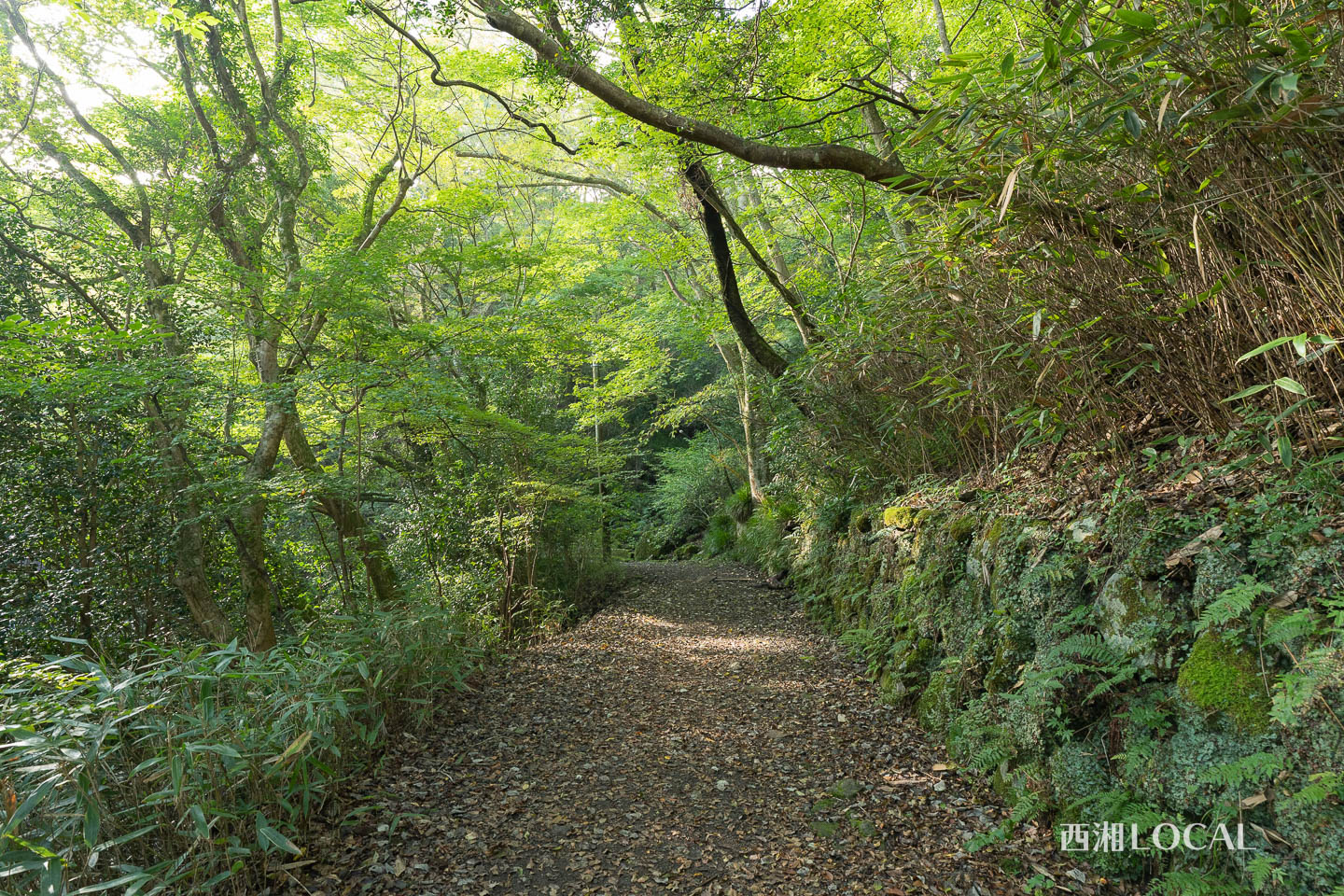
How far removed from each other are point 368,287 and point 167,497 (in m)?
2.59

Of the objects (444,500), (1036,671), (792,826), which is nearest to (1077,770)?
(1036,671)

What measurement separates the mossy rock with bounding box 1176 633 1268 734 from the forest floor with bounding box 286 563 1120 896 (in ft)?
2.40

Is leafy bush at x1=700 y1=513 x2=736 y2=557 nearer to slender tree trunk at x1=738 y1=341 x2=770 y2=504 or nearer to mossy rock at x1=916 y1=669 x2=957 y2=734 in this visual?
slender tree trunk at x1=738 y1=341 x2=770 y2=504

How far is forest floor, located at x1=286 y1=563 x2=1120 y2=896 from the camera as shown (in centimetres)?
236

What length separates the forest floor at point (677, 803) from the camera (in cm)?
236

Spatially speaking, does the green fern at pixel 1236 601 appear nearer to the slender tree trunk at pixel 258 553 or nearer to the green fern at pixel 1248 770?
the green fern at pixel 1248 770

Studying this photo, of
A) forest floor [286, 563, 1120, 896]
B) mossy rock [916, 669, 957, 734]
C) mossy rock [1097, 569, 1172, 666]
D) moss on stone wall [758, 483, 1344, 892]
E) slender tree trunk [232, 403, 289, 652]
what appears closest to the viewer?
moss on stone wall [758, 483, 1344, 892]

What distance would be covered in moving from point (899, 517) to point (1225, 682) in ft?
9.39

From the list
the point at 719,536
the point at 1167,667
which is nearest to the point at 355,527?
the point at 719,536

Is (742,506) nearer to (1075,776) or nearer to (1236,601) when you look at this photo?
(1075,776)

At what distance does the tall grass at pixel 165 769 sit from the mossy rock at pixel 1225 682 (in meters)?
3.08

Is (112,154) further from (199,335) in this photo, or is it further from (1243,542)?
(1243,542)

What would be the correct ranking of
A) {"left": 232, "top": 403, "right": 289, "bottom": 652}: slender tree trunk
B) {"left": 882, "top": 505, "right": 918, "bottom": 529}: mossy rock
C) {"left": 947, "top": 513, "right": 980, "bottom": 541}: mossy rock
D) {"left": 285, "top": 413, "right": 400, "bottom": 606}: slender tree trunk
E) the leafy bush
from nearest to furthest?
{"left": 947, "top": 513, "right": 980, "bottom": 541}: mossy rock
{"left": 882, "top": 505, "right": 918, "bottom": 529}: mossy rock
{"left": 232, "top": 403, "right": 289, "bottom": 652}: slender tree trunk
{"left": 285, "top": 413, "right": 400, "bottom": 606}: slender tree trunk
the leafy bush

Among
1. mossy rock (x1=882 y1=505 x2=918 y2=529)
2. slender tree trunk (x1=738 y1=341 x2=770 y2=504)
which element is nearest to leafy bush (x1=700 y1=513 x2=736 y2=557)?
slender tree trunk (x1=738 y1=341 x2=770 y2=504)
